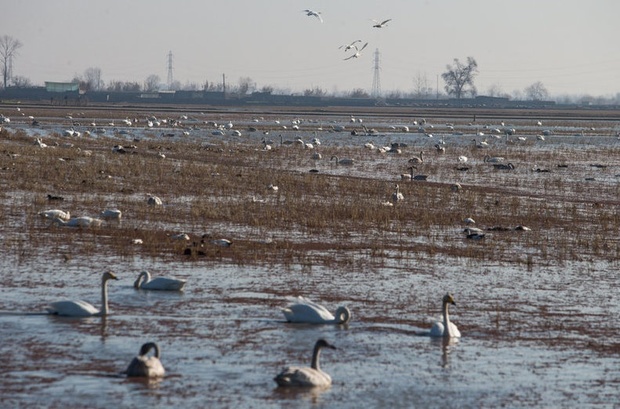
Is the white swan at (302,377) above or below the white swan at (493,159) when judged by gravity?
below

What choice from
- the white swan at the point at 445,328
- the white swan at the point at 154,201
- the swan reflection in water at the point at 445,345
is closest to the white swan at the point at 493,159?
the white swan at the point at 154,201

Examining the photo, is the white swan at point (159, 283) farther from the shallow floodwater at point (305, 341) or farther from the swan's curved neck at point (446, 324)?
the swan's curved neck at point (446, 324)

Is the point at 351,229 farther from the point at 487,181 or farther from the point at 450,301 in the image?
the point at 487,181

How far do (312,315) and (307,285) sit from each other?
2835 millimetres

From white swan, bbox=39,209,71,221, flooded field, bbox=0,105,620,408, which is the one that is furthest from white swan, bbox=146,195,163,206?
white swan, bbox=39,209,71,221

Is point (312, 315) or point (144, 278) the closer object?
point (312, 315)

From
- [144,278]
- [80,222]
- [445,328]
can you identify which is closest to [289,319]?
[445,328]

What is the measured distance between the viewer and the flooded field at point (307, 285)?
39.5 feet

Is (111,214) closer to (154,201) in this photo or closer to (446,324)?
(154,201)

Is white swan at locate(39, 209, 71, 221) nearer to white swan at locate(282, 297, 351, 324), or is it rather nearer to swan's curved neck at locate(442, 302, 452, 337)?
white swan at locate(282, 297, 351, 324)

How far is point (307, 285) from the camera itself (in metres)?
17.5

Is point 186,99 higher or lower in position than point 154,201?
higher

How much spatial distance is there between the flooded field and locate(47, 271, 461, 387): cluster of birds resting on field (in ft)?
0.41

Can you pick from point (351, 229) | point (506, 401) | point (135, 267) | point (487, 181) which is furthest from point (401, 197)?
point (506, 401)
